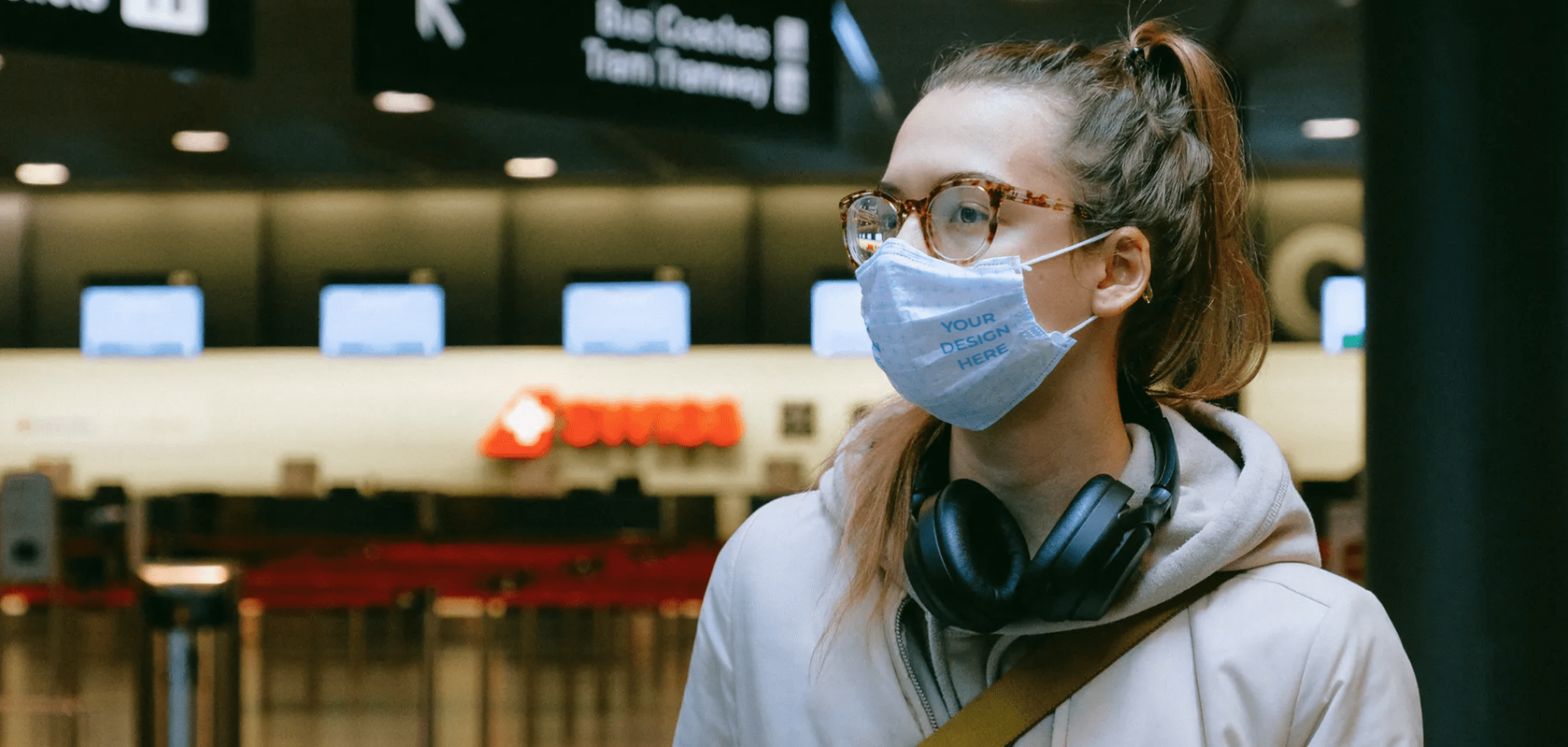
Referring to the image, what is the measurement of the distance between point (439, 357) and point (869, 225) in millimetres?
9594

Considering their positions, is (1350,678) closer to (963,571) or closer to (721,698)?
(963,571)

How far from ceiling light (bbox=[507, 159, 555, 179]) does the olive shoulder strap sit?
28.5 feet

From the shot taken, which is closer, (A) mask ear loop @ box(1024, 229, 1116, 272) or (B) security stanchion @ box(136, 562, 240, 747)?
(A) mask ear loop @ box(1024, 229, 1116, 272)

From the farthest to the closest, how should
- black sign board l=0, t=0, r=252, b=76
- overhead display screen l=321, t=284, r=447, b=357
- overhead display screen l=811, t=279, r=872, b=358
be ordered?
overhead display screen l=321, t=284, r=447, b=357 < overhead display screen l=811, t=279, r=872, b=358 < black sign board l=0, t=0, r=252, b=76

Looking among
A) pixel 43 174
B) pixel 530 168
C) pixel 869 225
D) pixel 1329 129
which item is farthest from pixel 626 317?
pixel 869 225

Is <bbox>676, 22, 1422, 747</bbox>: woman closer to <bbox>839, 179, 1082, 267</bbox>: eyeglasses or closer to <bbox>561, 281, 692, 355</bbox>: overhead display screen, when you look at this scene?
<bbox>839, 179, 1082, 267</bbox>: eyeglasses

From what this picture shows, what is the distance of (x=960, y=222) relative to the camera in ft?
3.84

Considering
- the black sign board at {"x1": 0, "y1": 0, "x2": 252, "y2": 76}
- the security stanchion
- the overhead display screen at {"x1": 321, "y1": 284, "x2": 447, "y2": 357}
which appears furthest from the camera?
the overhead display screen at {"x1": 321, "y1": 284, "x2": 447, "y2": 357}

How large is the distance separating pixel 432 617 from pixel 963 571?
5.43 m

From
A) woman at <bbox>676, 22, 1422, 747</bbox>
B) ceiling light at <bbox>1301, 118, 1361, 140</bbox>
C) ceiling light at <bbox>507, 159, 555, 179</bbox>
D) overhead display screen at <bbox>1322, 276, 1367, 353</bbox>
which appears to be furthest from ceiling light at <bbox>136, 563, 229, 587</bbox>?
overhead display screen at <bbox>1322, 276, 1367, 353</bbox>

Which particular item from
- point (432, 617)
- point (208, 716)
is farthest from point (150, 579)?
point (432, 617)

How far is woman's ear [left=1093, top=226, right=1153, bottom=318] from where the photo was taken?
1.20m

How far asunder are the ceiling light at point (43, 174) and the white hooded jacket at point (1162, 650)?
32.7 ft

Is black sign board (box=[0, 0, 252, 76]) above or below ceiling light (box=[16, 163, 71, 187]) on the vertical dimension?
below
